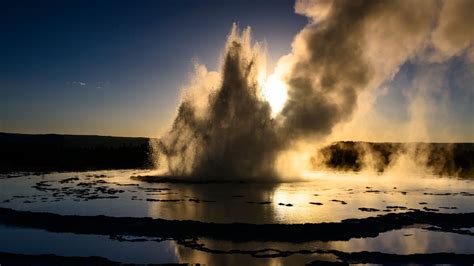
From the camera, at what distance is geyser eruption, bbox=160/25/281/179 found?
26.9 meters

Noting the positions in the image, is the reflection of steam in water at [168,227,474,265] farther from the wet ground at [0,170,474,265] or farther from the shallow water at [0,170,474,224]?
the shallow water at [0,170,474,224]

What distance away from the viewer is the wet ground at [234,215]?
424 inches

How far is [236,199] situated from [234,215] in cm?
360

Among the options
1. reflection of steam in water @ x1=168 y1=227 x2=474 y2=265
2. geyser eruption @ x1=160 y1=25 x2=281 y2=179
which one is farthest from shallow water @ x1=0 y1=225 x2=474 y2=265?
geyser eruption @ x1=160 y1=25 x2=281 y2=179

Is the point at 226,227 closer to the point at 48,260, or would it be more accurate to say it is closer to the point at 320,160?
the point at 48,260

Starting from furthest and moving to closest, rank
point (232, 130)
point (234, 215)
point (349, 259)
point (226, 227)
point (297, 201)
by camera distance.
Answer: point (232, 130)
point (297, 201)
point (234, 215)
point (226, 227)
point (349, 259)

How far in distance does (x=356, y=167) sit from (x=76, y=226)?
31285mm

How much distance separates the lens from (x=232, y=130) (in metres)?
27.1

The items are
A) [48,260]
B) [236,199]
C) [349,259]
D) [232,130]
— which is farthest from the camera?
[232,130]

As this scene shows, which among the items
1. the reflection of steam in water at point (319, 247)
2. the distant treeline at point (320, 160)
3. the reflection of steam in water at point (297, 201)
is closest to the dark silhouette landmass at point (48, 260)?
the reflection of steam in water at point (319, 247)

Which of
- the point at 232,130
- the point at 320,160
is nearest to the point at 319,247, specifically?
the point at 232,130

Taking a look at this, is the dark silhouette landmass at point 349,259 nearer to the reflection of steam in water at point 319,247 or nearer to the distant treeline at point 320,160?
the reflection of steam in water at point 319,247

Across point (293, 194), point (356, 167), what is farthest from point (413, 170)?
point (293, 194)

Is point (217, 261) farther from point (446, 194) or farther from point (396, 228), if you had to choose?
point (446, 194)
